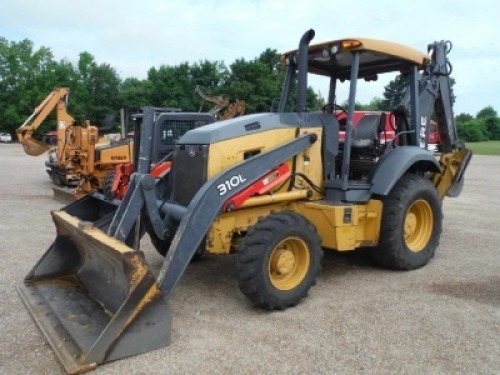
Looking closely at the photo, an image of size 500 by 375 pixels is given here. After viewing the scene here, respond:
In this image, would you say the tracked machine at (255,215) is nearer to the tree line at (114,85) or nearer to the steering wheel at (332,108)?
the steering wheel at (332,108)

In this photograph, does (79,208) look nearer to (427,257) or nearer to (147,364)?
(147,364)

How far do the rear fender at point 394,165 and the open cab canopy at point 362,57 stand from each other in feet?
3.30

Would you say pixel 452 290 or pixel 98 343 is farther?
pixel 452 290

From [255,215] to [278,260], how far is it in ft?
1.78

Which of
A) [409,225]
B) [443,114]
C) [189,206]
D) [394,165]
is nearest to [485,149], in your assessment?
[443,114]

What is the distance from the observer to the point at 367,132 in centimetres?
593

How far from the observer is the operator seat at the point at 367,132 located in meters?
5.86

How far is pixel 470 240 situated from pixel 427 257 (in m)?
1.98

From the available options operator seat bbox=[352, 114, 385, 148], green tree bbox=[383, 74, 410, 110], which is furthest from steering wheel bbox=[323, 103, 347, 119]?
green tree bbox=[383, 74, 410, 110]

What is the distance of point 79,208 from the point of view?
6.02 m

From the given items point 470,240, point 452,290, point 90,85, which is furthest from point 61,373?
point 90,85

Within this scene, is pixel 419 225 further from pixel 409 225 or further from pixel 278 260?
pixel 278 260

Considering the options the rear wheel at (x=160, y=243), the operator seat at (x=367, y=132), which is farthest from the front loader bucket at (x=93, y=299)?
the operator seat at (x=367, y=132)

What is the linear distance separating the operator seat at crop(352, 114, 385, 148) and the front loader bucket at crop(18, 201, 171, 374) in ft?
9.79
